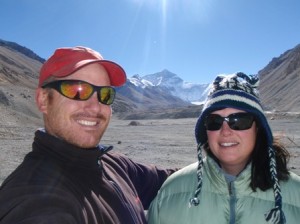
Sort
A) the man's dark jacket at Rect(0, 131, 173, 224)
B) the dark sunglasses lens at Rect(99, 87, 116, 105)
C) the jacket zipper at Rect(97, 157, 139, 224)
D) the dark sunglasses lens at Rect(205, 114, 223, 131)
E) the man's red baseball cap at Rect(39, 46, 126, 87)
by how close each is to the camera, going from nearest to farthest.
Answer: the man's dark jacket at Rect(0, 131, 173, 224), the jacket zipper at Rect(97, 157, 139, 224), the man's red baseball cap at Rect(39, 46, 126, 87), the dark sunglasses lens at Rect(99, 87, 116, 105), the dark sunglasses lens at Rect(205, 114, 223, 131)

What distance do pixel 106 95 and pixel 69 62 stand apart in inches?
21.3

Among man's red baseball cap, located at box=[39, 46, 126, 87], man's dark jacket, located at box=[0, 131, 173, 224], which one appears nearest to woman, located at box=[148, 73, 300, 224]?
man's dark jacket, located at box=[0, 131, 173, 224]

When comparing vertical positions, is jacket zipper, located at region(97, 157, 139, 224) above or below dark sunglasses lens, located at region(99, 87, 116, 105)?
below

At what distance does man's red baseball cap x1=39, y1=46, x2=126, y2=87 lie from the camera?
353cm

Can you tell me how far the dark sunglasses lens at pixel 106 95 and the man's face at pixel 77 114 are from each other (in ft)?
0.17

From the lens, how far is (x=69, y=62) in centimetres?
356

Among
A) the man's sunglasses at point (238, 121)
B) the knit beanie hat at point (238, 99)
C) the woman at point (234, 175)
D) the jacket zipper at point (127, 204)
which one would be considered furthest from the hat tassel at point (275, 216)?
the jacket zipper at point (127, 204)

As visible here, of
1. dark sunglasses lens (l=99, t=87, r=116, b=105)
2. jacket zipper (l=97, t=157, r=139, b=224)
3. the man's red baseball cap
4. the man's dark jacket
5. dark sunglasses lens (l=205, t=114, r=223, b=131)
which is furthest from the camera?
dark sunglasses lens (l=205, t=114, r=223, b=131)

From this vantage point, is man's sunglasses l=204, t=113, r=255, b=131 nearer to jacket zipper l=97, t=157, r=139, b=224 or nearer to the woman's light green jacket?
the woman's light green jacket

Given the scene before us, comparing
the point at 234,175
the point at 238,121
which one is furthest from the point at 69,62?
the point at 234,175

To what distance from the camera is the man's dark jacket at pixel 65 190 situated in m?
2.51

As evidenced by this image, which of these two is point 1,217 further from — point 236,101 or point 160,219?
point 236,101

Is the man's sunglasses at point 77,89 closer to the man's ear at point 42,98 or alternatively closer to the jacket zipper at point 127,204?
the man's ear at point 42,98

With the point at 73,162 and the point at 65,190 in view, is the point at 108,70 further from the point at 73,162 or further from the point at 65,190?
the point at 65,190
